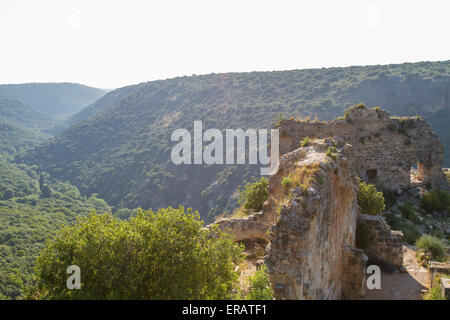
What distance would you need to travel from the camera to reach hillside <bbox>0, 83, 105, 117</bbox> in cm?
14625

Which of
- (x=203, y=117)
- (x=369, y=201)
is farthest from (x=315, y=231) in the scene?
(x=203, y=117)

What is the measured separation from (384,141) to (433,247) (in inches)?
290

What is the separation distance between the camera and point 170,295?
5.32 meters

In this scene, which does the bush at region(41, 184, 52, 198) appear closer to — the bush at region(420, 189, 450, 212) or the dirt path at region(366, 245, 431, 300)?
the bush at region(420, 189, 450, 212)

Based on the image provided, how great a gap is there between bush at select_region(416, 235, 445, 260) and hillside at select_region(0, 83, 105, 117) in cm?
15836

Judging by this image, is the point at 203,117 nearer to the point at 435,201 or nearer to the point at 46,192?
the point at 46,192

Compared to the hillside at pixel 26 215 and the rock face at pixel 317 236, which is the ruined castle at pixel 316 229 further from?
the hillside at pixel 26 215

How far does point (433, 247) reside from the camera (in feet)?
37.4

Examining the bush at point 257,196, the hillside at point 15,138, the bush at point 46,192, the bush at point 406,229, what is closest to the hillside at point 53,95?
the hillside at point 15,138

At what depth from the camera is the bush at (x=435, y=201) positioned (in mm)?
16062

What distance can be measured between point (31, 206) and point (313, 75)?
59.4 m

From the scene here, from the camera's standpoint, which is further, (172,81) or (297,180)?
(172,81)
